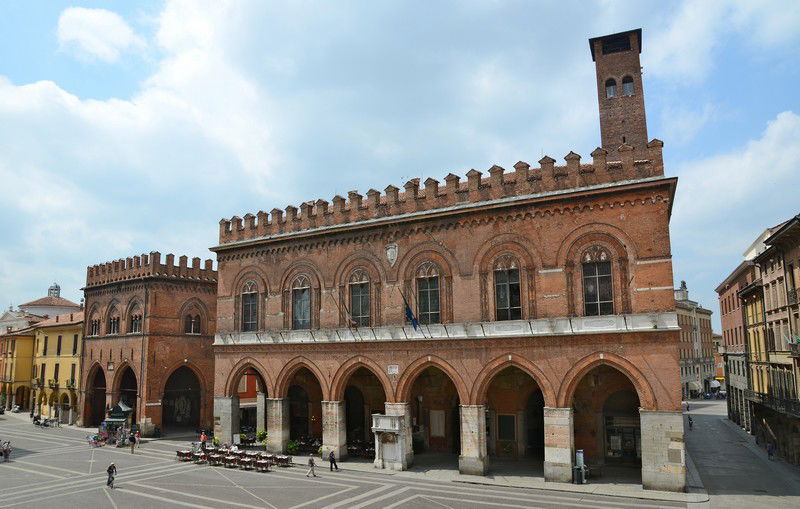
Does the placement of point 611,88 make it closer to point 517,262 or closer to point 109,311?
point 517,262

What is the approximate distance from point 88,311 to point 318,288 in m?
26.5

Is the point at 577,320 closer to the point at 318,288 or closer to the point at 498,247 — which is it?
the point at 498,247

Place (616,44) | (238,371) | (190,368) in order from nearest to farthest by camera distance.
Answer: (616,44), (238,371), (190,368)

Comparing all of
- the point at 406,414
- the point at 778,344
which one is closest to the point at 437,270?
the point at 406,414

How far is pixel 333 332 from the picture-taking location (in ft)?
92.5

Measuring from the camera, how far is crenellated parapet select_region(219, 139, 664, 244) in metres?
22.8

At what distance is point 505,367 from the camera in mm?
23703

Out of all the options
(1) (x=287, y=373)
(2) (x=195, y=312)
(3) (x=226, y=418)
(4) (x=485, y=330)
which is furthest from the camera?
(2) (x=195, y=312)

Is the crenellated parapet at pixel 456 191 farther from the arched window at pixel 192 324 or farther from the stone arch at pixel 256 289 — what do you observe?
the arched window at pixel 192 324

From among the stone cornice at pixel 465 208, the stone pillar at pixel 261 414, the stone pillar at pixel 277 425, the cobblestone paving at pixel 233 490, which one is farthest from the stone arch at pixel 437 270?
the stone pillar at pixel 261 414

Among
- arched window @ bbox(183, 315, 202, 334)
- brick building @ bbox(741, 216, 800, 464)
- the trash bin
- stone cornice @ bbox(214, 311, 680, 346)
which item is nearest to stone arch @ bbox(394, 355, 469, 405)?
stone cornice @ bbox(214, 311, 680, 346)

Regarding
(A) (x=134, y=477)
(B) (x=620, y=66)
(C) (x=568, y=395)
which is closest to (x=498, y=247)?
(C) (x=568, y=395)

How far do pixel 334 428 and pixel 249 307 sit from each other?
8.72m

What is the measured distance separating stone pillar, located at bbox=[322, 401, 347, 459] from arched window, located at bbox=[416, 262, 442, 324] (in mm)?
6226
